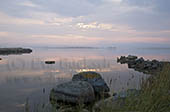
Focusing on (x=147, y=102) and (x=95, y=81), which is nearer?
(x=147, y=102)

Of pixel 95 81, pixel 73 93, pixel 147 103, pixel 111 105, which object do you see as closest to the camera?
pixel 147 103

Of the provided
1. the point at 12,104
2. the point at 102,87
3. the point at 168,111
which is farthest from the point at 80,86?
the point at 168,111

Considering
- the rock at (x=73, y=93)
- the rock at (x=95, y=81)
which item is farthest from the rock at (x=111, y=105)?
the rock at (x=95, y=81)

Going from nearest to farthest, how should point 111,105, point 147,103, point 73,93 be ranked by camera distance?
point 147,103 → point 111,105 → point 73,93

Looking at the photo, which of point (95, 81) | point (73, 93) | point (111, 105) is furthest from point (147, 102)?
point (95, 81)

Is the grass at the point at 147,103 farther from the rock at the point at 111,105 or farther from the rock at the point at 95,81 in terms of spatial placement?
the rock at the point at 95,81

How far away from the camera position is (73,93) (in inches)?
253

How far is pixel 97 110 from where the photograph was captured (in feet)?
16.3

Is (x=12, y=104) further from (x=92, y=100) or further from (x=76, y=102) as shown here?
(x=92, y=100)

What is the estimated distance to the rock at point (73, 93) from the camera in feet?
21.0

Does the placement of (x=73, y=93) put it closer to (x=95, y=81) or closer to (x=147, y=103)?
(x=95, y=81)

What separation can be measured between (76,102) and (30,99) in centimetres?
242

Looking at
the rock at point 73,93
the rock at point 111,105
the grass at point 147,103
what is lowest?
the rock at point 73,93

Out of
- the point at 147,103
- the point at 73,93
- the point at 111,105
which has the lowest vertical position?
the point at 73,93
